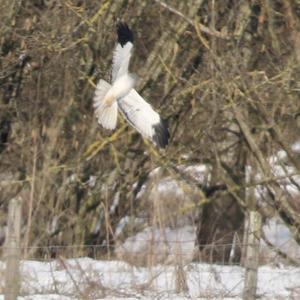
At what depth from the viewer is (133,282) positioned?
7.87 metres

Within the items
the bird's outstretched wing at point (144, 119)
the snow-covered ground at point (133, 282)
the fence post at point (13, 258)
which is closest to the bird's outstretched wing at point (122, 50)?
the bird's outstretched wing at point (144, 119)

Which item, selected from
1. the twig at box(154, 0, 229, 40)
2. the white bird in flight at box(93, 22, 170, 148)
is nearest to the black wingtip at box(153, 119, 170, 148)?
the white bird in flight at box(93, 22, 170, 148)

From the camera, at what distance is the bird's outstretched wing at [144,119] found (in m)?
9.13

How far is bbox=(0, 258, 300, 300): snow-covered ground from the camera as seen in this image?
7.37 m

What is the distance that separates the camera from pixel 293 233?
29.0 ft

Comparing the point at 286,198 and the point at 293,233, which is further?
the point at 286,198

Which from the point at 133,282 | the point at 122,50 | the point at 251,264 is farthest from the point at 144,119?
the point at 251,264

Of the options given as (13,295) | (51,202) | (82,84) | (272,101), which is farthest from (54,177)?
(13,295)

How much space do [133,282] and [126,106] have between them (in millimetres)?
1848

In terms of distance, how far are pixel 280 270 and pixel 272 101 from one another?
4.95 feet

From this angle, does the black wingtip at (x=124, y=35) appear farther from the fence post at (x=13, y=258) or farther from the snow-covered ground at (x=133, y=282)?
the fence post at (x=13, y=258)

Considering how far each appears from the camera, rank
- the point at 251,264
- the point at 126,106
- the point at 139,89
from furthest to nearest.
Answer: the point at 139,89 < the point at 126,106 < the point at 251,264

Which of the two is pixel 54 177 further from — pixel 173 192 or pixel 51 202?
pixel 173 192

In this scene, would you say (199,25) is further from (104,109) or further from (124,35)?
(104,109)
